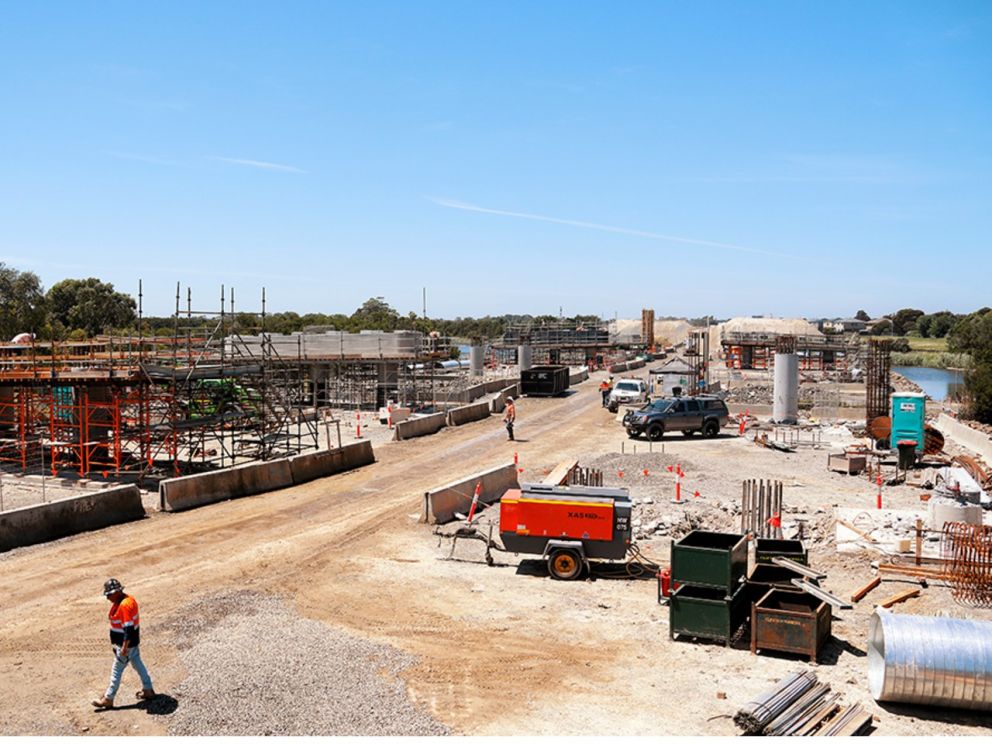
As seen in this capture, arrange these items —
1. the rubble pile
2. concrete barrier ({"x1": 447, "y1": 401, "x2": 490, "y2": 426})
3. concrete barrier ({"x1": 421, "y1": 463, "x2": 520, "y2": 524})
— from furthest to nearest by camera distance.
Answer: the rubble pile
concrete barrier ({"x1": 447, "y1": 401, "x2": 490, "y2": 426})
concrete barrier ({"x1": 421, "y1": 463, "x2": 520, "y2": 524})

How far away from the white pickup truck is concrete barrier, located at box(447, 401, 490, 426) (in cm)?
702

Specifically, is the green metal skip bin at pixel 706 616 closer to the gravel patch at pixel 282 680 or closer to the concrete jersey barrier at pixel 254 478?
the gravel patch at pixel 282 680

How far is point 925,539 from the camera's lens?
17.3 m

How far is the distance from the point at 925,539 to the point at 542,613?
8.82m

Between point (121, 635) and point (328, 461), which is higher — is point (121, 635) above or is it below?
above

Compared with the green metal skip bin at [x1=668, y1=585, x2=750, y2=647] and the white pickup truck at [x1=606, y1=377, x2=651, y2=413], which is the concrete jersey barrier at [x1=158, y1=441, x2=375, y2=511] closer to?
the green metal skip bin at [x1=668, y1=585, x2=750, y2=647]

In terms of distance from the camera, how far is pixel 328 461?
2758cm

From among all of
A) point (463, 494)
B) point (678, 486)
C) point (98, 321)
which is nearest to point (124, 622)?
point (463, 494)

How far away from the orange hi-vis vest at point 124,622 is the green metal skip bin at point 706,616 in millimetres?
7852

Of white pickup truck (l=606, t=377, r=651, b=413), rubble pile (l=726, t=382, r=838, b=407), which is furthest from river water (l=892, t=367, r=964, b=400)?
white pickup truck (l=606, t=377, r=651, b=413)

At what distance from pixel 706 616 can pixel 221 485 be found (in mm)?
15390

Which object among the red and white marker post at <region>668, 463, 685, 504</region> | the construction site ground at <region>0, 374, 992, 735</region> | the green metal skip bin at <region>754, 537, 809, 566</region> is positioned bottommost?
the construction site ground at <region>0, 374, 992, 735</region>

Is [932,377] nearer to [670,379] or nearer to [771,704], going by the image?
[670,379]

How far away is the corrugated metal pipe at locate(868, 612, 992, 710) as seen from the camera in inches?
395
